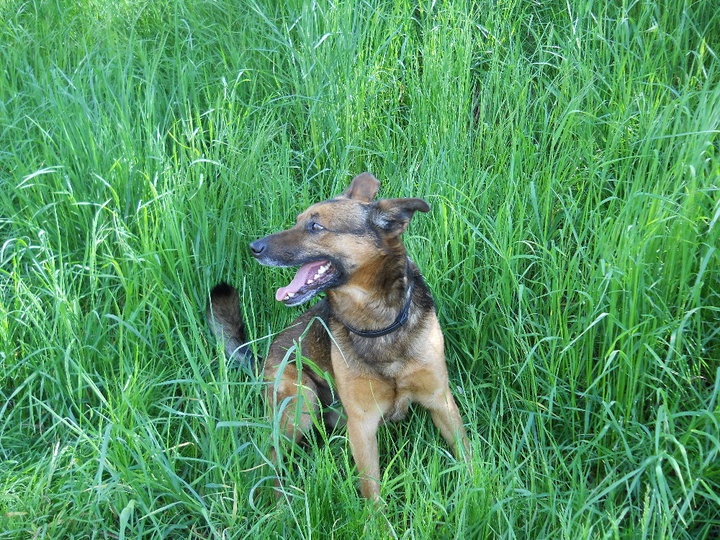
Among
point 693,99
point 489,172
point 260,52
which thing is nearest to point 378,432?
point 489,172

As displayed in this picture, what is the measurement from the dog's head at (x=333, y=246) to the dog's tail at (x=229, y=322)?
0.34 metres

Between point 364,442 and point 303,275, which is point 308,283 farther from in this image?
point 364,442

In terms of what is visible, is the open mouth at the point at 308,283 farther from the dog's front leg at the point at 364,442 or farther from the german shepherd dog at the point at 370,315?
the dog's front leg at the point at 364,442

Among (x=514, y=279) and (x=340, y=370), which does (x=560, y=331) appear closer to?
(x=514, y=279)

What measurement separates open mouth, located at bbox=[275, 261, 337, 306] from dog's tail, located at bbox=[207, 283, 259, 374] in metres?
0.35

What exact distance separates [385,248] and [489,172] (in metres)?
1.10

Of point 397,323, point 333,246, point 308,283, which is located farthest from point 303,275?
point 397,323

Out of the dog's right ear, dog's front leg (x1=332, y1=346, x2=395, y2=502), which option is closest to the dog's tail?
dog's front leg (x1=332, y1=346, x2=395, y2=502)

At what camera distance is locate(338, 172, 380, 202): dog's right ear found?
351 centimetres

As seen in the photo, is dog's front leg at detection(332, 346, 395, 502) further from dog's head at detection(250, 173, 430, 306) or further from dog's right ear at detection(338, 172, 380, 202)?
dog's right ear at detection(338, 172, 380, 202)

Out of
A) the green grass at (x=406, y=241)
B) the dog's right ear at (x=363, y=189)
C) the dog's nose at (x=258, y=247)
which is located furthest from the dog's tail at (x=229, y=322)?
the dog's right ear at (x=363, y=189)

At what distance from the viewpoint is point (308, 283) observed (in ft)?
10.1

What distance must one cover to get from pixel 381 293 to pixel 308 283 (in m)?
0.35

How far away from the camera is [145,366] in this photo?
3.21m
